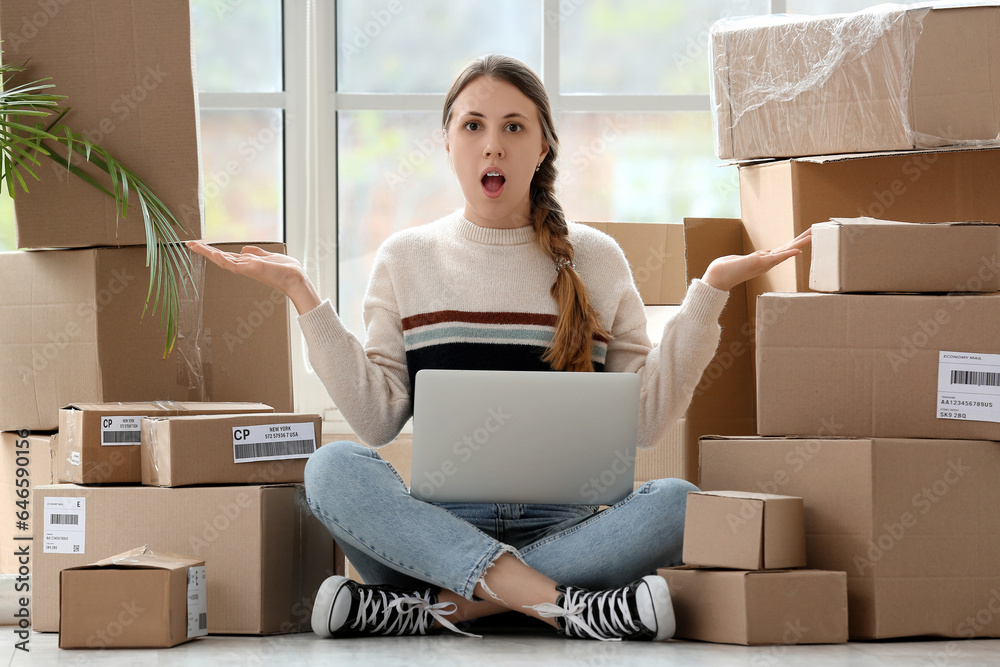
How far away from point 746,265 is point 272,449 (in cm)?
76

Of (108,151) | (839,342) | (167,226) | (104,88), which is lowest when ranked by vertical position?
(839,342)

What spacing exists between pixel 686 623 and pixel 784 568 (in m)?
0.15

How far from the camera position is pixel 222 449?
149 cm

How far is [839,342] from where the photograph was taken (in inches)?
57.0

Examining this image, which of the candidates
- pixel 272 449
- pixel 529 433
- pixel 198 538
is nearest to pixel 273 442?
pixel 272 449

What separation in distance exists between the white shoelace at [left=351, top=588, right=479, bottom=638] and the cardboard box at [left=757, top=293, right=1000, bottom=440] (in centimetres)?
53

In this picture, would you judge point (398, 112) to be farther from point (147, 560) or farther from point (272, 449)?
point (147, 560)

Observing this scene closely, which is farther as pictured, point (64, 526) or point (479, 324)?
point (479, 324)

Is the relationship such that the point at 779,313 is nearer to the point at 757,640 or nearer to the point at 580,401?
the point at 580,401

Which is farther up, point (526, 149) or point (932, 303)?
point (526, 149)

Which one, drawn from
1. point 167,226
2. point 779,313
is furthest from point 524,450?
point 167,226

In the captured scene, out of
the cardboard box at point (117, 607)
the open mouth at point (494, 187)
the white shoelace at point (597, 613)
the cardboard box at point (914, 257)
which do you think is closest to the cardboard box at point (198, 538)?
the cardboard box at point (117, 607)

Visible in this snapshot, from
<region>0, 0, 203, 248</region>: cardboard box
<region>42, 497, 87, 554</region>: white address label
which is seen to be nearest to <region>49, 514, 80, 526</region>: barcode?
<region>42, 497, 87, 554</region>: white address label

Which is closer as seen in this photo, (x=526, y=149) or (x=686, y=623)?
(x=686, y=623)
